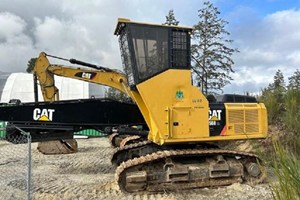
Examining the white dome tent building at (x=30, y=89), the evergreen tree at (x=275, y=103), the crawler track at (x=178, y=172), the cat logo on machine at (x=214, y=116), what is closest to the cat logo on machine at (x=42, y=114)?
the crawler track at (x=178, y=172)

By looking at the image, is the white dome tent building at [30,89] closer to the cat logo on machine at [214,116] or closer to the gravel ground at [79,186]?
the gravel ground at [79,186]

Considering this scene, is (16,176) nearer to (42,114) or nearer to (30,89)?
(42,114)

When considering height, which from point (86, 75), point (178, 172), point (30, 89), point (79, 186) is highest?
point (30, 89)

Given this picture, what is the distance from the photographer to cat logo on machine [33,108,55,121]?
8.87m

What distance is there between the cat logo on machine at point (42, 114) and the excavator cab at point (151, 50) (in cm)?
200

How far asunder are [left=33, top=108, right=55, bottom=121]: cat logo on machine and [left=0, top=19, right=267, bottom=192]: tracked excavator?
1.93m

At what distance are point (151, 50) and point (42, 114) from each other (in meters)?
2.81

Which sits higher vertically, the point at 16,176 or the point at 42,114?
the point at 42,114

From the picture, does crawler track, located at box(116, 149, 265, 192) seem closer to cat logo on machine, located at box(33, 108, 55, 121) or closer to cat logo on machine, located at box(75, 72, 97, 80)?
cat logo on machine, located at box(33, 108, 55, 121)

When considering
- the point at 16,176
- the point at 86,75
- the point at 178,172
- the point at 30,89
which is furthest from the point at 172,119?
the point at 30,89

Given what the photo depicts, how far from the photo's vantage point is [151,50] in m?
8.45

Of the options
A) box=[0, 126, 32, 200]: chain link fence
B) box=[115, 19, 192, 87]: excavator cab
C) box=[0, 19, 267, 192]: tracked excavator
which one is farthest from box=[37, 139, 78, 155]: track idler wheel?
box=[115, 19, 192, 87]: excavator cab

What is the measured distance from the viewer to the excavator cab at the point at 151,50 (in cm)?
839

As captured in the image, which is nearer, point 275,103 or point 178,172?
point 178,172
